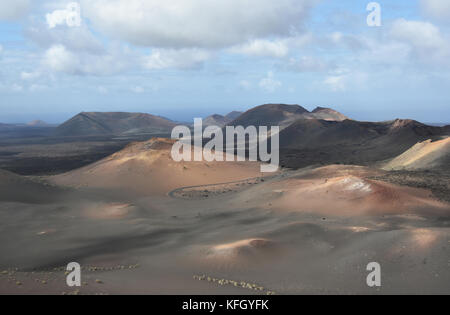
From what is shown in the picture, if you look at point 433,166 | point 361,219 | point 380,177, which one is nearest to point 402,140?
point 433,166
